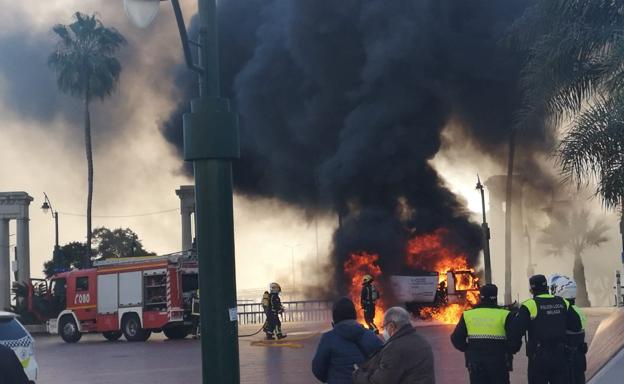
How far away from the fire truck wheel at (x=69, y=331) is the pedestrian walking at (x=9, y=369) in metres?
22.7

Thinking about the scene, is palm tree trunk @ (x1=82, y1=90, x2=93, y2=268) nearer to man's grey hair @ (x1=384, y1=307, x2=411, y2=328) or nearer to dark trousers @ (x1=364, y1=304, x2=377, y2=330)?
dark trousers @ (x1=364, y1=304, x2=377, y2=330)

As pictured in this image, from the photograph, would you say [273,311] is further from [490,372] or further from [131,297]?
[490,372]

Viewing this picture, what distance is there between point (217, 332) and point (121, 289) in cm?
2060

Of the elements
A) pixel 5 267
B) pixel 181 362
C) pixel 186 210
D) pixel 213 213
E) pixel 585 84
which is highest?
pixel 585 84

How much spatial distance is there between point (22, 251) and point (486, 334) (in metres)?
30.7

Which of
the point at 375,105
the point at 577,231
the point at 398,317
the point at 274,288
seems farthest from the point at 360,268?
the point at 398,317

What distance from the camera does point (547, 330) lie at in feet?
26.0

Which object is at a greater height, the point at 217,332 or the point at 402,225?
the point at 402,225

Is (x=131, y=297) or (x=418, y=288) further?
(x=418, y=288)

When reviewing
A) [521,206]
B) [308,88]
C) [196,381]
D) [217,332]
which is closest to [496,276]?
[521,206]

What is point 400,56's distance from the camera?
107 feet

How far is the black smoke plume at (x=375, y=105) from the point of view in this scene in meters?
32.3

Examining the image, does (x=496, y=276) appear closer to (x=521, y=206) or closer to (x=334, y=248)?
(x=521, y=206)

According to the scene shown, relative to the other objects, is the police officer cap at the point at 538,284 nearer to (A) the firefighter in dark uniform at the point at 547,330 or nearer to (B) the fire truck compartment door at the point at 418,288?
(A) the firefighter in dark uniform at the point at 547,330
